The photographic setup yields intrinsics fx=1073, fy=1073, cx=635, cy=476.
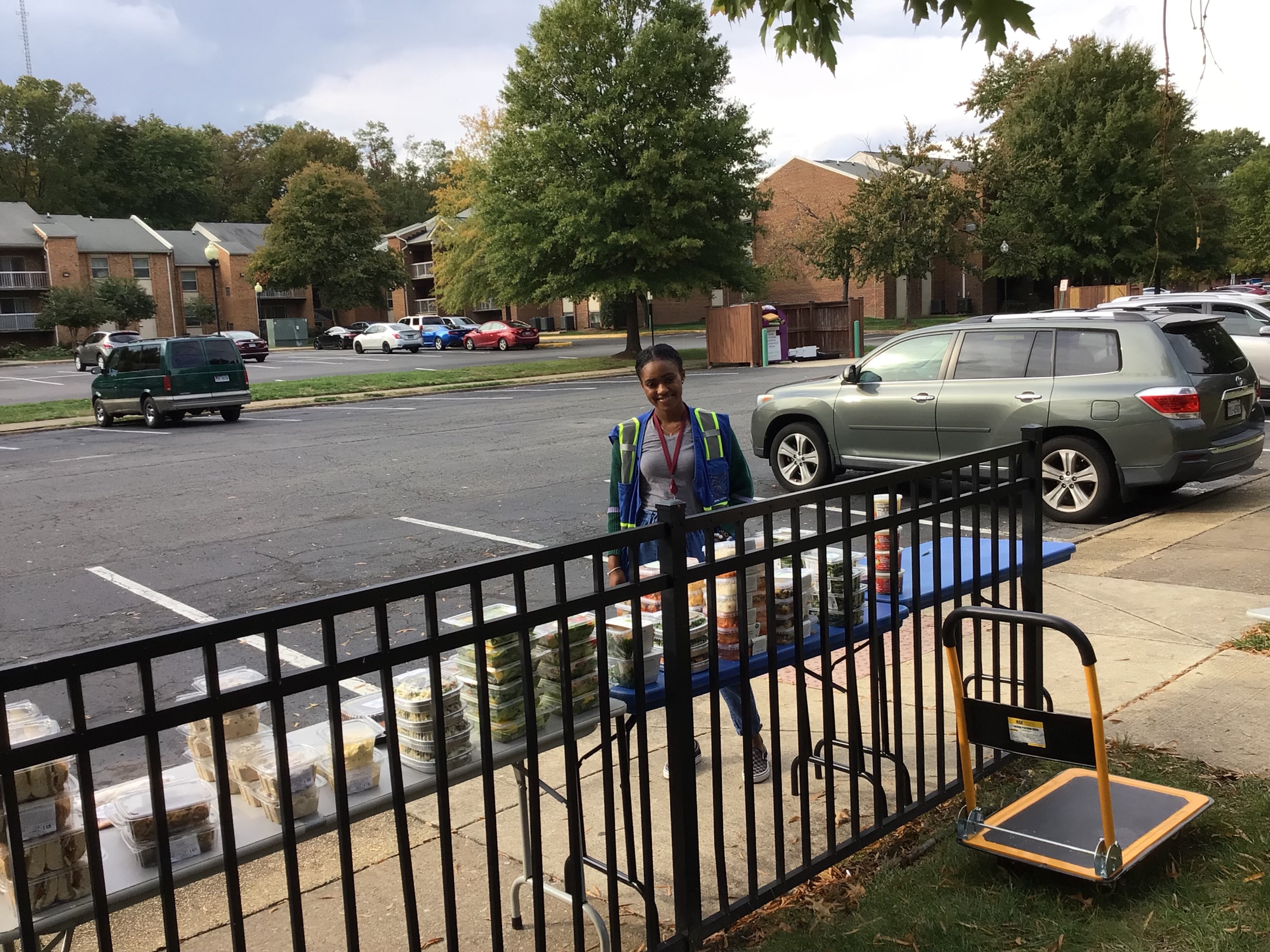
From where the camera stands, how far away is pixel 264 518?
35.4 ft

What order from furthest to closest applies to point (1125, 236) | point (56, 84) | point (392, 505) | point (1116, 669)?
point (56, 84) → point (1125, 236) → point (392, 505) → point (1116, 669)

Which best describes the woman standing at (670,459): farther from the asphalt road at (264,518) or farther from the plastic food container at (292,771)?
the plastic food container at (292,771)

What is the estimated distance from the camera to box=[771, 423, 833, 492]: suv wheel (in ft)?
36.3

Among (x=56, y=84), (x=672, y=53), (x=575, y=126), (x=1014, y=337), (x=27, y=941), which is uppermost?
(x=56, y=84)

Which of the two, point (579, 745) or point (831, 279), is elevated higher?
point (831, 279)

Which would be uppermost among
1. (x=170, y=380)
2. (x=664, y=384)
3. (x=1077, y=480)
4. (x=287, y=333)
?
(x=287, y=333)

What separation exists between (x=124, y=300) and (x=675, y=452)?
200 feet

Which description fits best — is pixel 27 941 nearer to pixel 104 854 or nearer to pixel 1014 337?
pixel 104 854

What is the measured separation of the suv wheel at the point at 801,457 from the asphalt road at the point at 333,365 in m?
22.1

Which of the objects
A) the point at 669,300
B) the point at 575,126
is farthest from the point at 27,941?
the point at 669,300

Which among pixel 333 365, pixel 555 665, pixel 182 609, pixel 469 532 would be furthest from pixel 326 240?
pixel 555 665

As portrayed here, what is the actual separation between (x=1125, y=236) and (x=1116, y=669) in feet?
155

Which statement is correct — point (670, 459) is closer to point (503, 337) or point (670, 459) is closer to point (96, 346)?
point (96, 346)

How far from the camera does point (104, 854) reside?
2.45m
